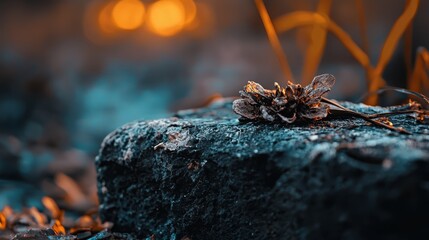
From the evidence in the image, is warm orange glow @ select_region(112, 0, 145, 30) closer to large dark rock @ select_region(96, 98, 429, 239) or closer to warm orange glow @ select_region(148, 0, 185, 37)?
warm orange glow @ select_region(148, 0, 185, 37)

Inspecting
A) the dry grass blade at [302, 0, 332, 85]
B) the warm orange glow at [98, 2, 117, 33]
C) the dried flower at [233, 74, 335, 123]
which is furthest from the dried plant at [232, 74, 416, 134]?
the warm orange glow at [98, 2, 117, 33]

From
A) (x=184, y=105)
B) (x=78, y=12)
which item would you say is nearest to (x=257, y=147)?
(x=184, y=105)

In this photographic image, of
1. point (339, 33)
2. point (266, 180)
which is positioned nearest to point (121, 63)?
point (339, 33)

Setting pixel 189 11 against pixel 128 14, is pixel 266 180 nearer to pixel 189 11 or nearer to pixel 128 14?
pixel 189 11

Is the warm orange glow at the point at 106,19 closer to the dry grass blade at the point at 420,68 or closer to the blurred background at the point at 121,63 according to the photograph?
the blurred background at the point at 121,63

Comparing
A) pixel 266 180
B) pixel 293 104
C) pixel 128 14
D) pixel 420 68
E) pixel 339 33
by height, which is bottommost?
pixel 266 180
